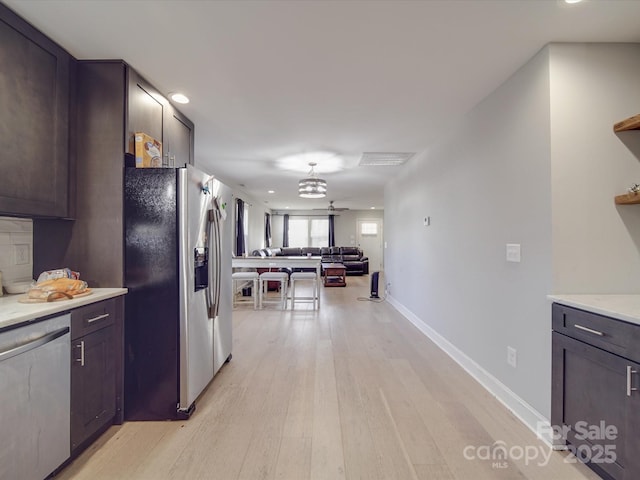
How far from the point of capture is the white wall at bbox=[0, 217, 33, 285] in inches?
71.7

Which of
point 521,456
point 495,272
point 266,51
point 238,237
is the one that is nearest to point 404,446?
point 521,456

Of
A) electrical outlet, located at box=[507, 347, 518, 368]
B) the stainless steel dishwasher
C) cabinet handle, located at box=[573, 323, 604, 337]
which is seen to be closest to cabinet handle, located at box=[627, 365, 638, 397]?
cabinet handle, located at box=[573, 323, 604, 337]

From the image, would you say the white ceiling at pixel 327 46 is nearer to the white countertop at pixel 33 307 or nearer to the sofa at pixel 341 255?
the white countertop at pixel 33 307

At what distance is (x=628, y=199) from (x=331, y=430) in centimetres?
222

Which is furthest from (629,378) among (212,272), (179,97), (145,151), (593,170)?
(179,97)

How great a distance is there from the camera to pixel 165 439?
1815mm

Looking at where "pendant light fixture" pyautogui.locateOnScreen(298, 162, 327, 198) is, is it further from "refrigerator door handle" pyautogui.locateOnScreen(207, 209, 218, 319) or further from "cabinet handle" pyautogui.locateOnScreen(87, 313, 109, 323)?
"cabinet handle" pyautogui.locateOnScreen(87, 313, 109, 323)

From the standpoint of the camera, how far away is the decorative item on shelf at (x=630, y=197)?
164 centimetres

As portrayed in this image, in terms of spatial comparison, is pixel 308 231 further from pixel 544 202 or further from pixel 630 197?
pixel 630 197

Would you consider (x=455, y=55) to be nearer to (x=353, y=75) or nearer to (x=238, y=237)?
(x=353, y=75)

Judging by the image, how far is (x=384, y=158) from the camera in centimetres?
427

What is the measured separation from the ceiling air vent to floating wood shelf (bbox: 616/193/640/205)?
256cm

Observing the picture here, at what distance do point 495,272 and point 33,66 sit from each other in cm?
337

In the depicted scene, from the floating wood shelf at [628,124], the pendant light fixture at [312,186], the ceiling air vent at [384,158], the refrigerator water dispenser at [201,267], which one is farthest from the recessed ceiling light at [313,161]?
the floating wood shelf at [628,124]
